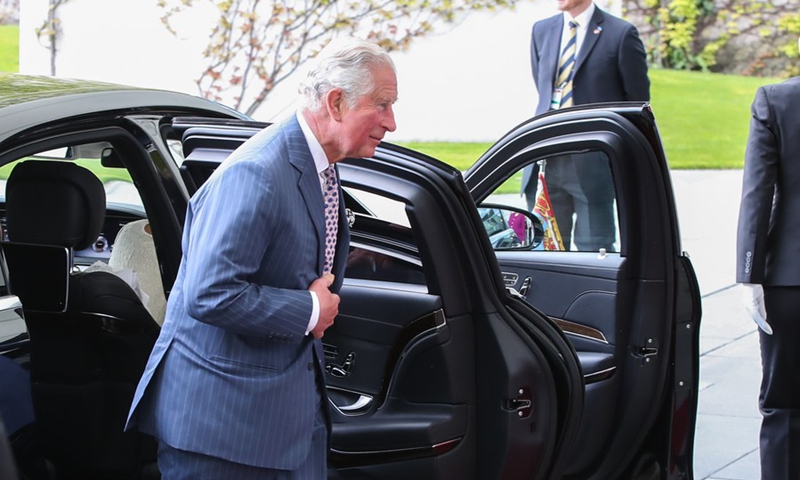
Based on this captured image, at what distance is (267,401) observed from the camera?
267 centimetres

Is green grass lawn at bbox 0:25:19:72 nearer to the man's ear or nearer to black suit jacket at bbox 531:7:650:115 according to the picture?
black suit jacket at bbox 531:7:650:115

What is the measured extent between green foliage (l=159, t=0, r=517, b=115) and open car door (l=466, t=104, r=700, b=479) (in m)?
6.78

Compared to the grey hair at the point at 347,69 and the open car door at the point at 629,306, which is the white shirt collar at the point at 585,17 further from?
the grey hair at the point at 347,69

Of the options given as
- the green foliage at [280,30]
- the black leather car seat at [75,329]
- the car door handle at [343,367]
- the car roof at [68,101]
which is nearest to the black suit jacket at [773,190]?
the car door handle at [343,367]

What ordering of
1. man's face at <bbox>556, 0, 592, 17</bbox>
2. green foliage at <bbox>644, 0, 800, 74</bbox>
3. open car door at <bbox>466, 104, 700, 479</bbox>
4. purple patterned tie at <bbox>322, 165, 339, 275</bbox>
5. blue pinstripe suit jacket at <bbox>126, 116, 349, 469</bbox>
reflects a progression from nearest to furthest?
1. blue pinstripe suit jacket at <bbox>126, 116, 349, 469</bbox>
2. purple patterned tie at <bbox>322, 165, 339, 275</bbox>
3. open car door at <bbox>466, 104, 700, 479</bbox>
4. man's face at <bbox>556, 0, 592, 17</bbox>
5. green foliage at <bbox>644, 0, 800, 74</bbox>

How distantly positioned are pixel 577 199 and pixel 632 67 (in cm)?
140

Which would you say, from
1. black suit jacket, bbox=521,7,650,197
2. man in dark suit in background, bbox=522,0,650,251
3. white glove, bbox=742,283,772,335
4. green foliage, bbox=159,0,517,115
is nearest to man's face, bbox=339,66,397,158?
white glove, bbox=742,283,772,335

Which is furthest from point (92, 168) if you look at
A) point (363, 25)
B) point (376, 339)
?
point (363, 25)

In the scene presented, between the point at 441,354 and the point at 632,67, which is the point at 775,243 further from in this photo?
the point at 632,67

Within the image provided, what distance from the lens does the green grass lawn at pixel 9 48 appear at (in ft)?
36.3

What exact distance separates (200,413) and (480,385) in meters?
0.89

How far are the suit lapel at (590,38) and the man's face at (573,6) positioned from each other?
9cm

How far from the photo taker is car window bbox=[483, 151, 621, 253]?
221 inches

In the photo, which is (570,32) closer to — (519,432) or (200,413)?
(519,432)
